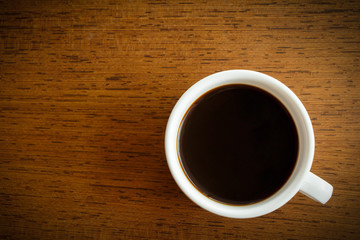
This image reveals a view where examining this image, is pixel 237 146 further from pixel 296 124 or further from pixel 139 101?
pixel 139 101

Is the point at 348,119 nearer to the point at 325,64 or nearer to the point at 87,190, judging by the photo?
the point at 325,64

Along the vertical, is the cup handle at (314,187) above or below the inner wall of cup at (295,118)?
below

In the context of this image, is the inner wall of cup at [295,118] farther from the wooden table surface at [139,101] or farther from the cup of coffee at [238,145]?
the wooden table surface at [139,101]

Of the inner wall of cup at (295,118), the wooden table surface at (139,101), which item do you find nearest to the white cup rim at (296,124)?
the inner wall of cup at (295,118)

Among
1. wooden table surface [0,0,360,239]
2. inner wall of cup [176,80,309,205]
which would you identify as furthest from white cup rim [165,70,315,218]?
wooden table surface [0,0,360,239]

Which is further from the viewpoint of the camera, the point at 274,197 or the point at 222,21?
the point at 222,21

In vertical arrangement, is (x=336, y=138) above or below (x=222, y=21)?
below

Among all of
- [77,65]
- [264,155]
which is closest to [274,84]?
[264,155]
